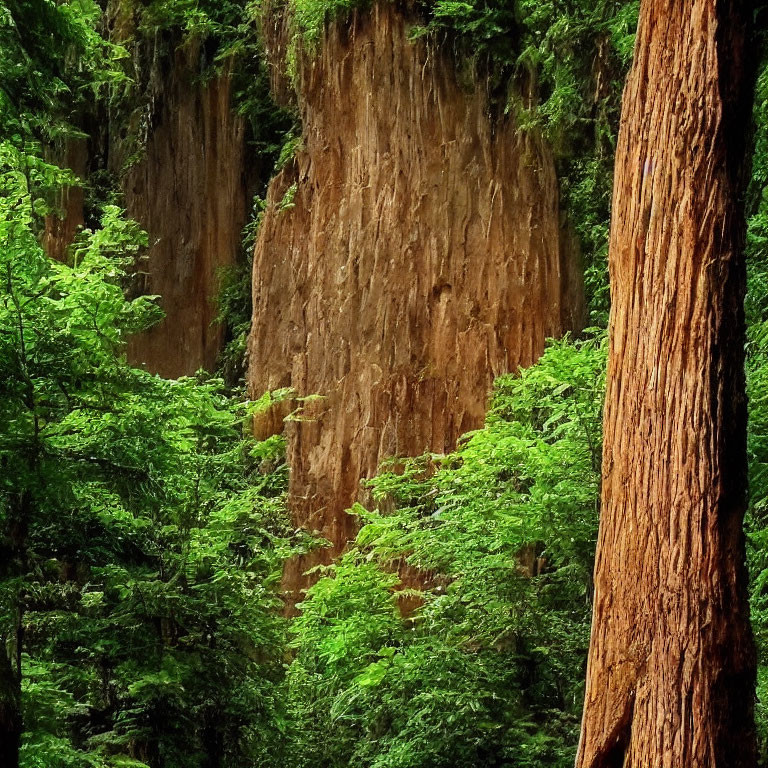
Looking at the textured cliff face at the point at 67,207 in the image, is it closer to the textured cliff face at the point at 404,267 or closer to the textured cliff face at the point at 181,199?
the textured cliff face at the point at 181,199

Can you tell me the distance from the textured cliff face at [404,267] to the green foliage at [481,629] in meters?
4.08

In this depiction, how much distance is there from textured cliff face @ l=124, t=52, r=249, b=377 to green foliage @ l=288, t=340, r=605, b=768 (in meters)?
8.86

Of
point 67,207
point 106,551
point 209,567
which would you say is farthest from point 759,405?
point 67,207

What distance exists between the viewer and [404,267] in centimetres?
1341

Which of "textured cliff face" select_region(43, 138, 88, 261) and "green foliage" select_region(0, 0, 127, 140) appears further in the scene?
"textured cliff face" select_region(43, 138, 88, 261)

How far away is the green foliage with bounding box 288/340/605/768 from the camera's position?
6.87 meters

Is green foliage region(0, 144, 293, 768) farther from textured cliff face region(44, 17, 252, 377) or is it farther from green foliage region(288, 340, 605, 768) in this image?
textured cliff face region(44, 17, 252, 377)

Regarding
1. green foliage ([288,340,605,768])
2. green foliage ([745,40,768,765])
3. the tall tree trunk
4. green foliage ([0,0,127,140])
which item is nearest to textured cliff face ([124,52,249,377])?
green foliage ([288,340,605,768])

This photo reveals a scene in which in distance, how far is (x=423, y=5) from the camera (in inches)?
539

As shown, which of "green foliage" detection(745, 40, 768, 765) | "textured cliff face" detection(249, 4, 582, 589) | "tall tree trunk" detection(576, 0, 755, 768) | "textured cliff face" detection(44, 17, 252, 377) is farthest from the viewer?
"textured cliff face" detection(44, 17, 252, 377)

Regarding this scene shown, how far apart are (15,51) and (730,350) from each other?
3.90m

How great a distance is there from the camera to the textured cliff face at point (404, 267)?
42.7 ft

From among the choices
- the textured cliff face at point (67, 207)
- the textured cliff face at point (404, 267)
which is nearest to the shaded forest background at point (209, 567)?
the textured cliff face at point (404, 267)

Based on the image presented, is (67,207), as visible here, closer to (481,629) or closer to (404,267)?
(404,267)
